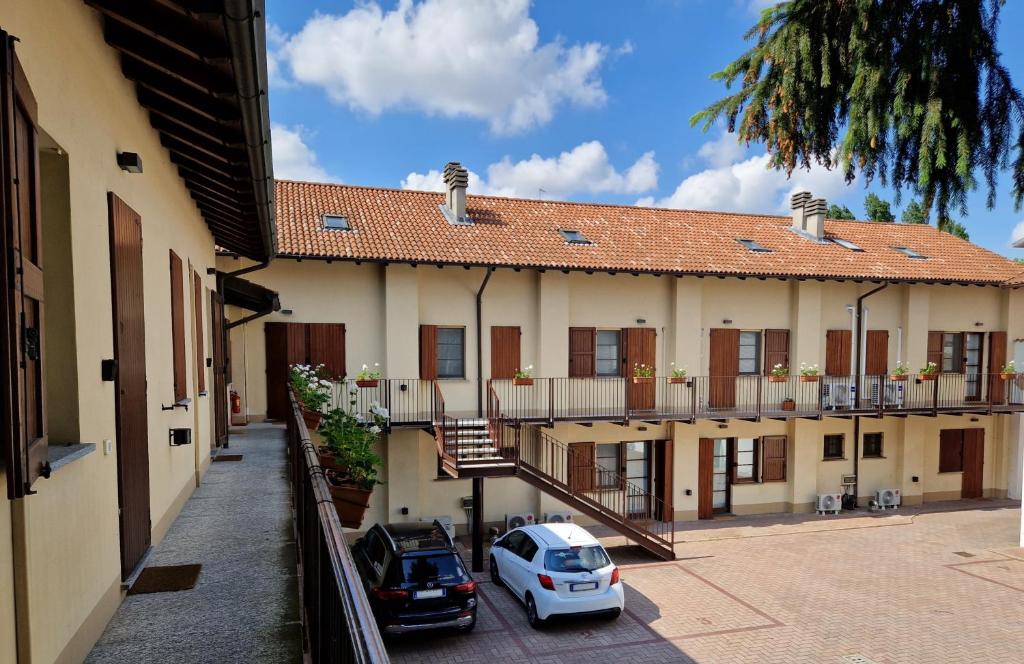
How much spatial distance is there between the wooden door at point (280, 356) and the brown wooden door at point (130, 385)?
9625mm

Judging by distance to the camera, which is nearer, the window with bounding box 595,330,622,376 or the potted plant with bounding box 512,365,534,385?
the potted plant with bounding box 512,365,534,385

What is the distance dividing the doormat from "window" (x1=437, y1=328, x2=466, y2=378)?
430 inches

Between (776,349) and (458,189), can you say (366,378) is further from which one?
(776,349)

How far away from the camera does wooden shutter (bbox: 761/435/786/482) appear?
1762 cm

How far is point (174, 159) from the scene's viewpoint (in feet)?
20.1

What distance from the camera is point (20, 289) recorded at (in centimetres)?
210

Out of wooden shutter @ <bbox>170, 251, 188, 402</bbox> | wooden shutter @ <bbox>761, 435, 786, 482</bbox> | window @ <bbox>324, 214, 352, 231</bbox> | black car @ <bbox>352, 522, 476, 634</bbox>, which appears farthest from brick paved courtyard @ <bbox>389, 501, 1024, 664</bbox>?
window @ <bbox>324, 214, 352, 231</bbox>

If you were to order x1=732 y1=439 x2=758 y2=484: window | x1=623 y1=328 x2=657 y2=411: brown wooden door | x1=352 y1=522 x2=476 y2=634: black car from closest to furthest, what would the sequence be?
x1=352 y1=522 x2=476 y2=634: black car → x1=623 y1=328 x2=657 y2=411: brown wooden door → x1=732 y1=439 x2=758 y2=484: window

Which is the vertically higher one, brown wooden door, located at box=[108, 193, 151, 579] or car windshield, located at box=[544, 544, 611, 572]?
brown wooden door, located at box=[108, 193, 151, 579]

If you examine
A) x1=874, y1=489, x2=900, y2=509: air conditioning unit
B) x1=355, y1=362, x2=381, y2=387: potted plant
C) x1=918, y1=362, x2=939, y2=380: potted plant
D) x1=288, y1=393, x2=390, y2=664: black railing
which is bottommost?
x1=874, y1=489, x2=900, y2=509: air conditioning unit

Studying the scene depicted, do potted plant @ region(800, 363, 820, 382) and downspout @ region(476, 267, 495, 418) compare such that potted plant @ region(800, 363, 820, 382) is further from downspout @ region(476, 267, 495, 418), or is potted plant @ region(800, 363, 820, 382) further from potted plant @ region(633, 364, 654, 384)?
downspout @ region(476, 267, 495, 418)

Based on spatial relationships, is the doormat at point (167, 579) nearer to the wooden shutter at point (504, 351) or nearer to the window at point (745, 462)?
the wooden shutter at point (504, 351)

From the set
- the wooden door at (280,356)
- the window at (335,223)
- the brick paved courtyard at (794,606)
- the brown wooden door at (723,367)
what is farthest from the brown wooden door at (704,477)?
the window at (335,223)

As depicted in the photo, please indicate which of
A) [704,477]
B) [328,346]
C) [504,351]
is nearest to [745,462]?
[704,477]
